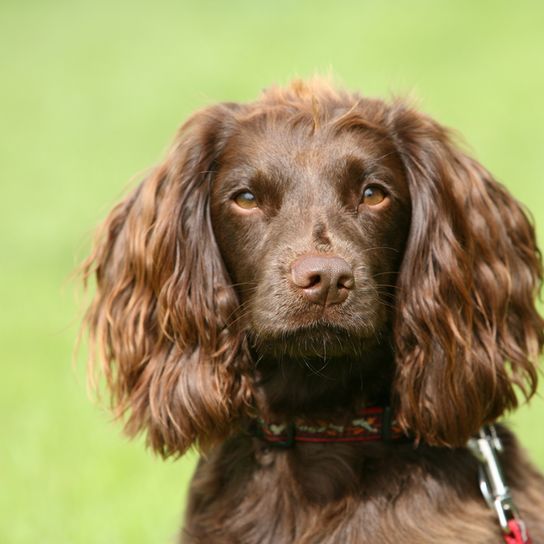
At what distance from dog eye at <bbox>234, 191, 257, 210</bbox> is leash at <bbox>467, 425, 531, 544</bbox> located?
1140 millimetres

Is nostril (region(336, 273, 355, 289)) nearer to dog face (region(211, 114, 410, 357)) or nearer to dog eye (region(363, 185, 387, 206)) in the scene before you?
dog face (region(211, 114, 410, 357))

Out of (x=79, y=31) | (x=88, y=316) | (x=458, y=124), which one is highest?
(x=88, y=316)

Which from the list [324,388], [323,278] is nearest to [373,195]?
[323,278]

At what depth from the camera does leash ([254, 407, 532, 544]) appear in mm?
4074

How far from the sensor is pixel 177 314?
423 cm

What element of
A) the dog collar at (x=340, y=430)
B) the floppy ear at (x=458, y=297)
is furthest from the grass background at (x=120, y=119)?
the dog collar at (x=340, y=430)

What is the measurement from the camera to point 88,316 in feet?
14.9

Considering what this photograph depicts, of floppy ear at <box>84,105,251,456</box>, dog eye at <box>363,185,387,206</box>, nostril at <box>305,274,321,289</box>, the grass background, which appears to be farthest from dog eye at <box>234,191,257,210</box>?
the grass background

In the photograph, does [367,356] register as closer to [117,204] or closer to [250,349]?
[250,349]

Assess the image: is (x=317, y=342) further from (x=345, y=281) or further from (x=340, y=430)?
(x=340, y=430)

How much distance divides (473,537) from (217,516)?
35.0 inches

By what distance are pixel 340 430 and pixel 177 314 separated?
2.29 ft

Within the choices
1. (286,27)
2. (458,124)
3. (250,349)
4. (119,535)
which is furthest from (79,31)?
(250,349)

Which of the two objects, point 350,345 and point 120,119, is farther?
point 120,119
